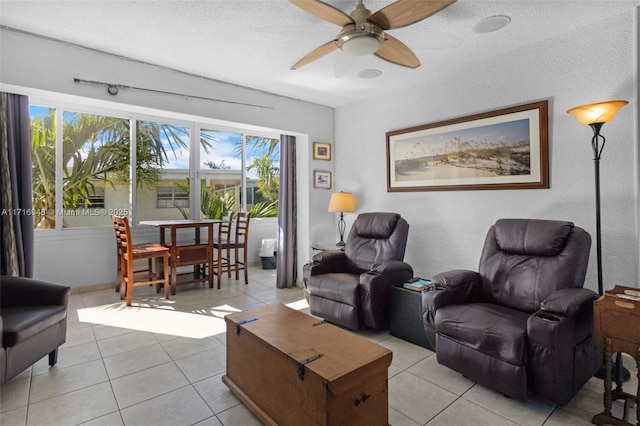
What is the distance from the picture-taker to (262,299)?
4.04m

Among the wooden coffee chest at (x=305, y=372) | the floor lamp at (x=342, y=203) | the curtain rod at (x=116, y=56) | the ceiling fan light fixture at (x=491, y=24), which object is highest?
the curtain rod at (x=116, y=56)

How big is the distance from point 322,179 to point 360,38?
2798 mm

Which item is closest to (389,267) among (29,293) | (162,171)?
(29,293)

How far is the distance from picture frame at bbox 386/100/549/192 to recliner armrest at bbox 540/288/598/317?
46.7 inches

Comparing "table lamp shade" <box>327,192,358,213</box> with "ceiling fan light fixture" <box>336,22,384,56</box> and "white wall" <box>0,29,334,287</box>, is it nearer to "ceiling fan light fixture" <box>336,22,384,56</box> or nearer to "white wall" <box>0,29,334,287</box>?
"white wall" <box>0,29,334,287</box>

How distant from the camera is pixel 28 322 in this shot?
2.04m

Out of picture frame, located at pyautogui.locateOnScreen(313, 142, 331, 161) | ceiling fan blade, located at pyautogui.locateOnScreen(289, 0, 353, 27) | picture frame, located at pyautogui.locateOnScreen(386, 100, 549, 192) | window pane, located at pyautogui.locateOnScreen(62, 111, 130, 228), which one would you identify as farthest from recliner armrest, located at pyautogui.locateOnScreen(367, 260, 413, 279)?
window pane, located at pyautogui.locateOnScreen(62, 111, 130, 228)

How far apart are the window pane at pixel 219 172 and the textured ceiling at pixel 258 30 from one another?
203 centimetres

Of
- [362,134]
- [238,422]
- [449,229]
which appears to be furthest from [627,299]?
[362,134]

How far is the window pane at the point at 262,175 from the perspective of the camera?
19.7ft

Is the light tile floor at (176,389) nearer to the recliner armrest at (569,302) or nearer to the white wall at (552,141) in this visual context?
the recliner armrest at (569,302)

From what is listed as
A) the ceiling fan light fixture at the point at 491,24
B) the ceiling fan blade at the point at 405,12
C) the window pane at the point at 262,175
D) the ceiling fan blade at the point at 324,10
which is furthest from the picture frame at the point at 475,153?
the window pane at the point at 262,175

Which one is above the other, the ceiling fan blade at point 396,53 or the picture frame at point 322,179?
the ceiling fan blade at point 396,53

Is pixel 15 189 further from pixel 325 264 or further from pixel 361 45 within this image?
pixel 361 45
